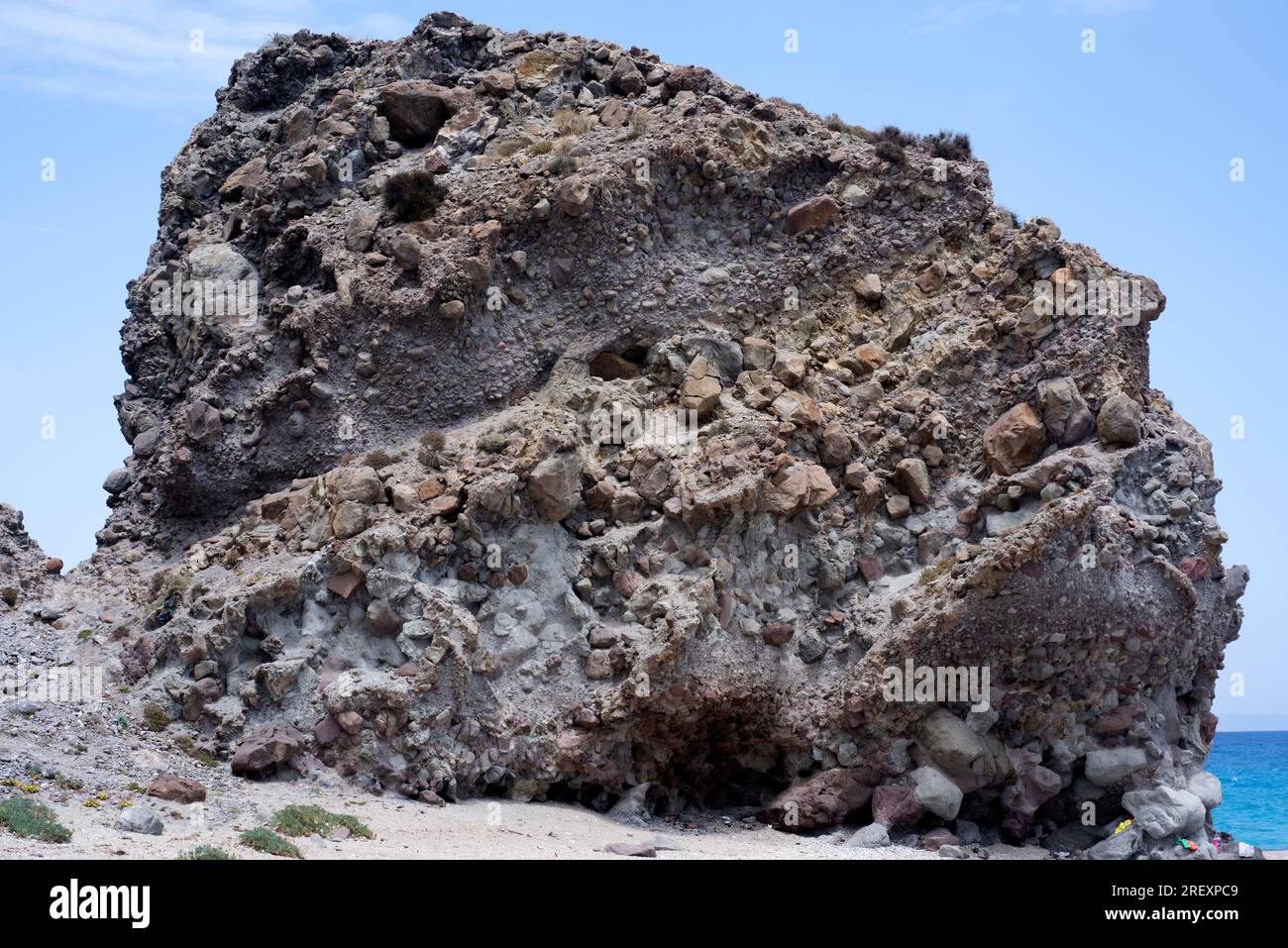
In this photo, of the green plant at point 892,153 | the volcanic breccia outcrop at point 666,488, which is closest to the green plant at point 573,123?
the volcanic breccia outcrop at point 666,488

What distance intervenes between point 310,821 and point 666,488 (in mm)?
7570

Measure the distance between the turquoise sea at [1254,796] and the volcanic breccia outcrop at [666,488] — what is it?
10.1 meters

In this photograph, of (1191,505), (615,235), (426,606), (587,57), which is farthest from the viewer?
(587,57)

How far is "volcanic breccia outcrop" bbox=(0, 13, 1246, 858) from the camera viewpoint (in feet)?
57.5

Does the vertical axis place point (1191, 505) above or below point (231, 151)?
below

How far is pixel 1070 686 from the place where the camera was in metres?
18.1

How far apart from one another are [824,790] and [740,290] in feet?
28.2

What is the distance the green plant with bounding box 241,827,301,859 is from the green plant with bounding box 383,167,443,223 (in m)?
12.1

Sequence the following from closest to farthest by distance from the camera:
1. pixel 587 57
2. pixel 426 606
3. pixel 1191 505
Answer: pixel 426 606
pixel 1191 505
pixel 587 57

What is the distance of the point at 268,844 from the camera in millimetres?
12344

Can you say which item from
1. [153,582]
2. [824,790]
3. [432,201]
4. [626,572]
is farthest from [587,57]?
[824,790]

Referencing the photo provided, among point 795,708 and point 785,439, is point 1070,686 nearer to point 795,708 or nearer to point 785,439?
point 795,708

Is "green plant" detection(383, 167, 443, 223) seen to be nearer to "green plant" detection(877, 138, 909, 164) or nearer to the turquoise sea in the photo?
"green plant" detection(877, 138, 909, 164)

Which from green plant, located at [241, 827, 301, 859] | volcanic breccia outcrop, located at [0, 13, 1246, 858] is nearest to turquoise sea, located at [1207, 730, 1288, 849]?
volcanic breccia outcrop, located at [0, 13, 1246, 858]
